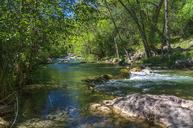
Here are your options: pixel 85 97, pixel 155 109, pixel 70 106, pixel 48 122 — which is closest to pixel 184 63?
pixel 85 97

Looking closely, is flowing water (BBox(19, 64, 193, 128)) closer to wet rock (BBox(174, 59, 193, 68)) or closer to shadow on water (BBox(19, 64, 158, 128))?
shadow on water (BBox(19, 64, 158, 128))

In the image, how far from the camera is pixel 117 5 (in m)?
49.6

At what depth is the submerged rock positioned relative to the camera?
507 inches

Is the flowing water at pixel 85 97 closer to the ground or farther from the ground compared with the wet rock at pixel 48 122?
farther from the ground

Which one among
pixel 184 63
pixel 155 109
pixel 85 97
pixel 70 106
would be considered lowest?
pixel 70 106

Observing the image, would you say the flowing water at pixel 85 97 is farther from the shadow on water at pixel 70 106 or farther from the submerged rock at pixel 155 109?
the submerged rock at pixel 155 109

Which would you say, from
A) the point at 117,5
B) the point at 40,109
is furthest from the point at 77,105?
the point at 117,5

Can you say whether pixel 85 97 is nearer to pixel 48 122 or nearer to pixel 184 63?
pixel 48 122

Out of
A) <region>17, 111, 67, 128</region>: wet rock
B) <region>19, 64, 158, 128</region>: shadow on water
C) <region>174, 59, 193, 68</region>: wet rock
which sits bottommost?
<region>17, 111, 67, 128</region>: wet rock

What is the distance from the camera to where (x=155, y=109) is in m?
14.0

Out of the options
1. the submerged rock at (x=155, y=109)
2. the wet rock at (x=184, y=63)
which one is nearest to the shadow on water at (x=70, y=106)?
the submerged rock at (x=155, y=109)

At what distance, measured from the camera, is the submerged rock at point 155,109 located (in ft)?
42.2

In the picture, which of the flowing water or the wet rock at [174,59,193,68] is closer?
the flowing water

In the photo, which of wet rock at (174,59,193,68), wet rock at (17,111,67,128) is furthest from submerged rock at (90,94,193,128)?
wet rock at (174,59,193,68)
